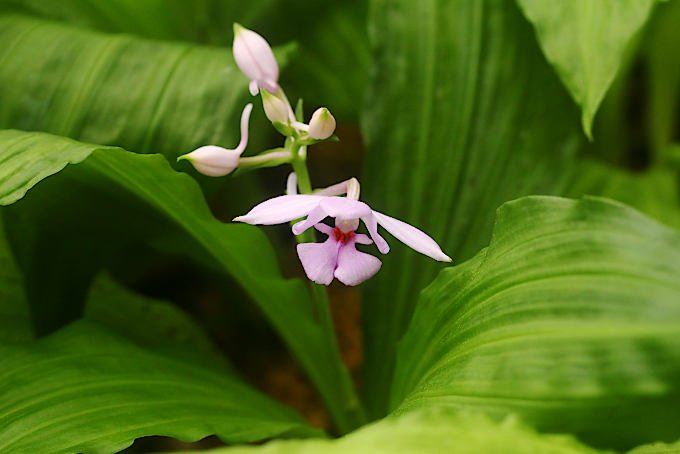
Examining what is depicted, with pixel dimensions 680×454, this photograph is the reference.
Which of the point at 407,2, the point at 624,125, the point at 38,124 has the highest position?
the point at 407,2

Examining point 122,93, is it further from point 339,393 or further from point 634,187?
point 634,187

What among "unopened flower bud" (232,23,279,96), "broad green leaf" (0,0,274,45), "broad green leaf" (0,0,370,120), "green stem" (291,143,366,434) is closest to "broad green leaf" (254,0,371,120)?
"broad green leaf" (0,0,370,120)

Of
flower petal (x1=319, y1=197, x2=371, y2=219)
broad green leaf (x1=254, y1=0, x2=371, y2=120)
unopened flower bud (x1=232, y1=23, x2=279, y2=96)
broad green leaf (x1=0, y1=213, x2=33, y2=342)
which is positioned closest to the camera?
flower petal (x1=319, y1=197, x2=371, y2=219)

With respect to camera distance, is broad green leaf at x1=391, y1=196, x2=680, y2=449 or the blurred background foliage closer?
broad green leaf at x1=391, y1=196, x2=680, y2=449

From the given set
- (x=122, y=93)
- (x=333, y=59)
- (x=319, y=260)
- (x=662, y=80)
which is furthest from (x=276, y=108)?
(x=662, y=80)

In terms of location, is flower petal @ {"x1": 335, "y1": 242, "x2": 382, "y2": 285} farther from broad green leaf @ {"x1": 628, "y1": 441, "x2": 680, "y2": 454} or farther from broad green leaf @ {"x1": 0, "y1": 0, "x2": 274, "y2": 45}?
broad green leaf @ {"x1": 0, "y1": 0, "x2": 274, "y2": 45}

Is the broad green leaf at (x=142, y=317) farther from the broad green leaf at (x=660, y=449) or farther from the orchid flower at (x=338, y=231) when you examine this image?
the broad green leaf at (x=660, y=449)

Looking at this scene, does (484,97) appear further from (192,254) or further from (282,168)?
(282,168)

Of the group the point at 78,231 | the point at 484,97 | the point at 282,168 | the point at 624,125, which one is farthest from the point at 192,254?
the point at 624,125
